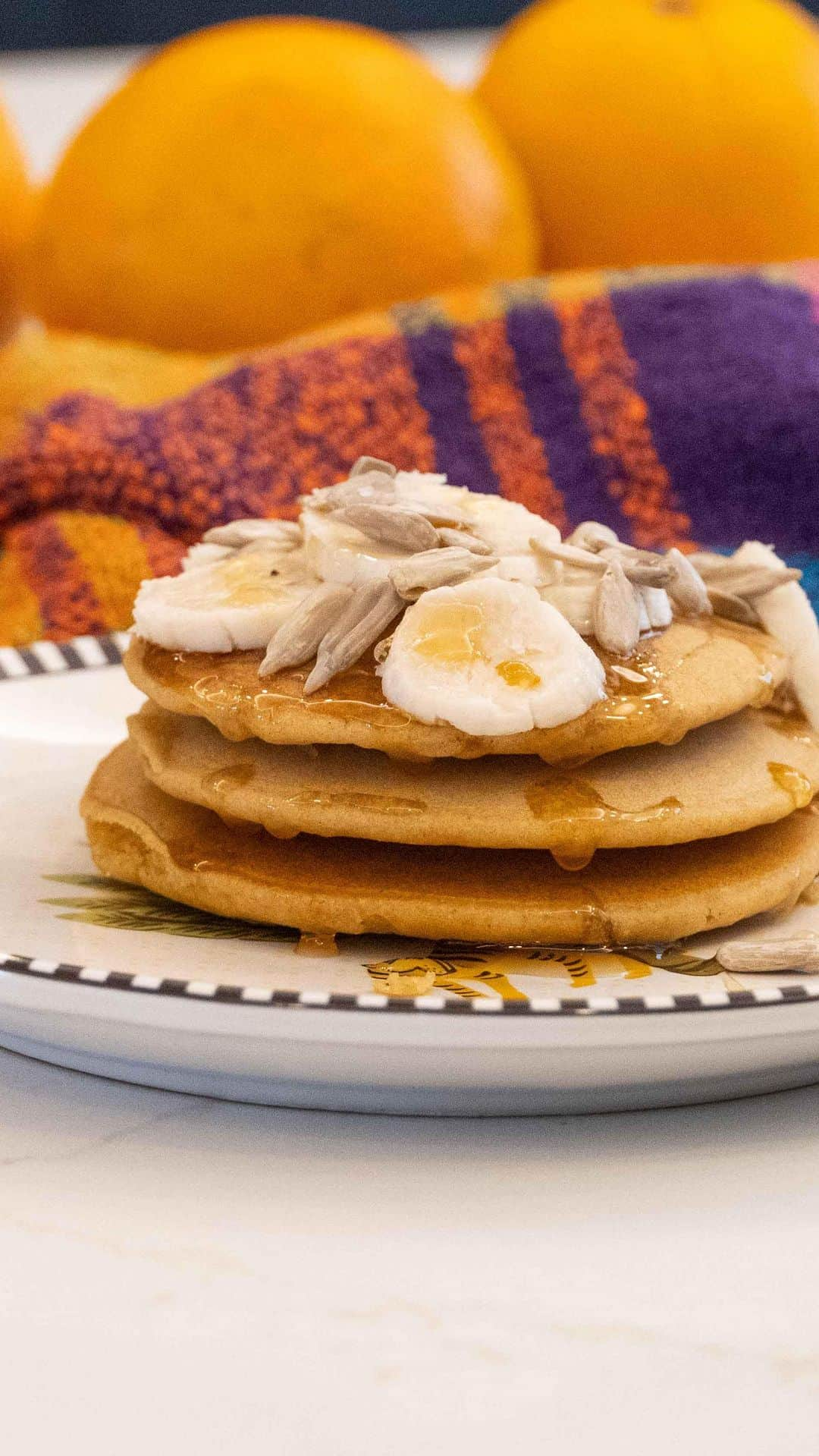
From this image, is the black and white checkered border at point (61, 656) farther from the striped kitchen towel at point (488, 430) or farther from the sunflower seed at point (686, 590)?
the sunflower seed at point (686, 590)

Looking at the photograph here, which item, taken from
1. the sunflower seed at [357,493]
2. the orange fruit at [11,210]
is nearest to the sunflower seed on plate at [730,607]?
the sunflower seed at [357,493]

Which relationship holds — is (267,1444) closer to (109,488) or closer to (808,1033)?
(808,1033)

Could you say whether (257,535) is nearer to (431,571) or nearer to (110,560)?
(431,571)

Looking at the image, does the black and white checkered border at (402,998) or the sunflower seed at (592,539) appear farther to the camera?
the sunflower seed at (592,539)

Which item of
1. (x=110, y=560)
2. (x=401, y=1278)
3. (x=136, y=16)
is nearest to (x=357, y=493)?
(x=401, y=1278)

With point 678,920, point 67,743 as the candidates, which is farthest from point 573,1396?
point 67,743

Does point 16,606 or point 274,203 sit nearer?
point 16,606

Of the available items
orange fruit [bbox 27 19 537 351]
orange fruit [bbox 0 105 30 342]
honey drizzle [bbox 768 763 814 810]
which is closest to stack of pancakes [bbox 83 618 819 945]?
honey drizzle [bbox 768 763 814 810]
